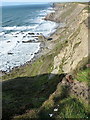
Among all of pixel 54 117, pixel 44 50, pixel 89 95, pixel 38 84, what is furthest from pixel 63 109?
pixel 44 50

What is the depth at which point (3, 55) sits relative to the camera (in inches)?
→ 2101

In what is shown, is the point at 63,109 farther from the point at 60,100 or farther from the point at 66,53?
the point at 66,53

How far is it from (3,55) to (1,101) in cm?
3870

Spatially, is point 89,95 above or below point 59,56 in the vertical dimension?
above

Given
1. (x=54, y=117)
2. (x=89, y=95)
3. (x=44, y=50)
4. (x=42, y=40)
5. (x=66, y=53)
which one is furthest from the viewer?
(x=42, y=40)

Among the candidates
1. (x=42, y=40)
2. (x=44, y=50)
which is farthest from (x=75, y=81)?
(x=42, y=40)

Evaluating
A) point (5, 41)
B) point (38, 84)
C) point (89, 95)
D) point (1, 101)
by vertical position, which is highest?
point (89, 95)

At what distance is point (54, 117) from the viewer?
12.4 meters

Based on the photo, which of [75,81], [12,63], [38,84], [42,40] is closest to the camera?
[75,81]

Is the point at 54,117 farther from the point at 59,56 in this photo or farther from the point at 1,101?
the point at 59,56

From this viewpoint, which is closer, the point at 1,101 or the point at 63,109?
the point at 63,109

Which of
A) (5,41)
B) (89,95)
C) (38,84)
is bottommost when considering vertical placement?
(5,41)

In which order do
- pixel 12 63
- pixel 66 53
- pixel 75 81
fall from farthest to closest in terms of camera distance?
pixel 12 63
pixel 66 53
pixel 75 81

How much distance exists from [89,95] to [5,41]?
5737 centimetres
